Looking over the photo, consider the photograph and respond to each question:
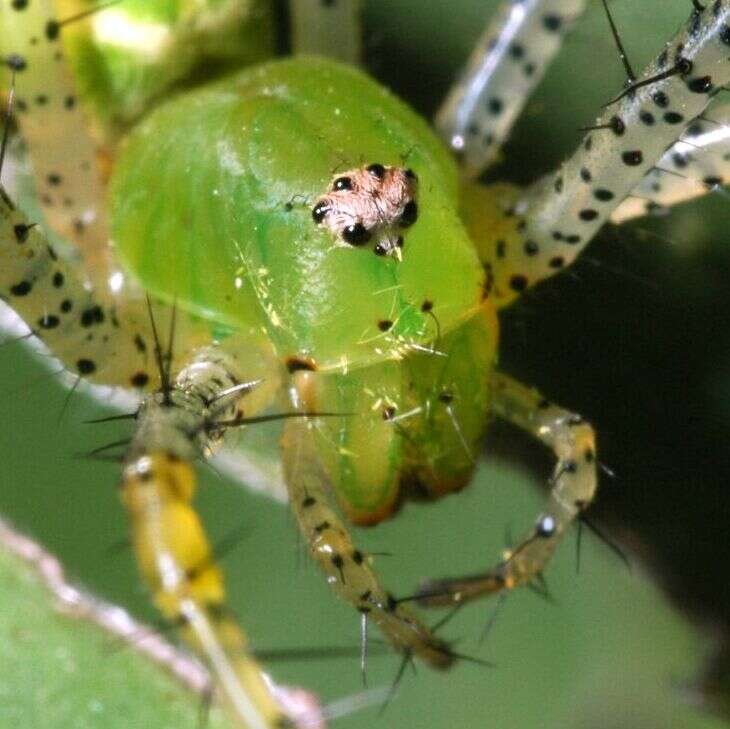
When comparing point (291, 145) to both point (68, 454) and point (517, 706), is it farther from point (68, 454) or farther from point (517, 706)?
point (517, 706)

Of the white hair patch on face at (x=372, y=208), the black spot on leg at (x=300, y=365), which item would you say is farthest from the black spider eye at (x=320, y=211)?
the black spot on leg at (x=300, y=365)

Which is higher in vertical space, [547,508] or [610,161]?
[610,161]

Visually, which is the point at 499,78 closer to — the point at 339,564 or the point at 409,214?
the point at 409,214

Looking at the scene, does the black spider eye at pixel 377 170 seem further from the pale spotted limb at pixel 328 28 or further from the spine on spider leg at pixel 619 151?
the pale spotted limb at pixel 328 28

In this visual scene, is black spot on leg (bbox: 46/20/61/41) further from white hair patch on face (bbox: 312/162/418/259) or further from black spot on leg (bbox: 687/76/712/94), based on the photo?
black spot on leg (bbox: 687/76/712/94)

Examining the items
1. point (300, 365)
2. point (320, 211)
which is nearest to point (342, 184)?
point (320, 211)
